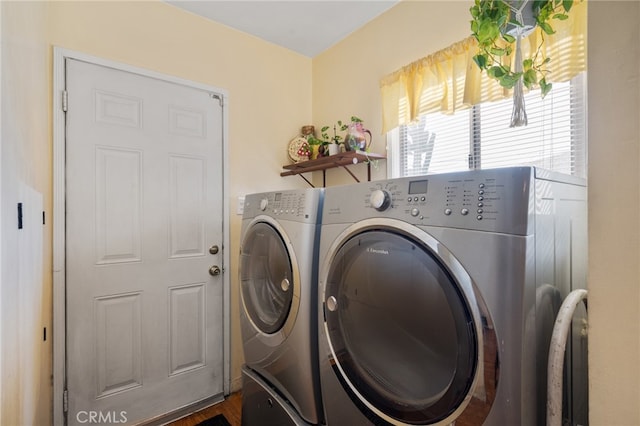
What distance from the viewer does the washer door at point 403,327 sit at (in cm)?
76

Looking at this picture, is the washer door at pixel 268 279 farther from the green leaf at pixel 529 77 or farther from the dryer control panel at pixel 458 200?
the green leaf at pixel 529 77

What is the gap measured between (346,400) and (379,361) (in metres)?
0.20

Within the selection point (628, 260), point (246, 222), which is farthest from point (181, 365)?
point (628, 260)

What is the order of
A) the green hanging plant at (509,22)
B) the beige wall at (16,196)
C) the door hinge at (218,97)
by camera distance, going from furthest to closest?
the door hinge at (218,97)
the green hanging plant at (509,22)
the beige wall at (16,196)

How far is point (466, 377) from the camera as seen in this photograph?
0.75 m

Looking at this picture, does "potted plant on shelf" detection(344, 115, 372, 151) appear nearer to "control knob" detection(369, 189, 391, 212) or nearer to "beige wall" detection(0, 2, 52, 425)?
"control knob" detection(369, 189, 391, 212)

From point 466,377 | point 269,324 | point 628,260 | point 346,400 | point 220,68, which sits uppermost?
point 220,68

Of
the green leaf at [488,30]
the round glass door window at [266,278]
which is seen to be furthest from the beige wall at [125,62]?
the green leaf at [488,30]

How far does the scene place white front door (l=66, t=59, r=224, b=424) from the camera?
170 centimetres

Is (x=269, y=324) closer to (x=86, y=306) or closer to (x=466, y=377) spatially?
(x=466, y=377)

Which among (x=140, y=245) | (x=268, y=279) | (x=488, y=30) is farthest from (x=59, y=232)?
(x=488, y=30)

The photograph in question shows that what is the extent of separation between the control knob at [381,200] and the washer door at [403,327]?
66mm

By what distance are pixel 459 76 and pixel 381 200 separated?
3.49 ft

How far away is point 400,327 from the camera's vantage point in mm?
906
